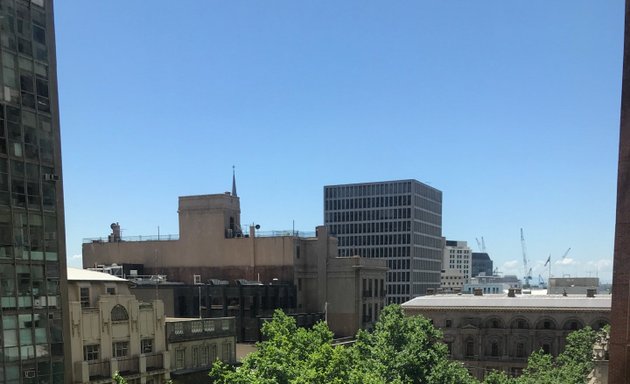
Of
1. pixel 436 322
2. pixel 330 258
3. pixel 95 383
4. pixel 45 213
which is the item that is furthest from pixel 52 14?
pixel 436 322

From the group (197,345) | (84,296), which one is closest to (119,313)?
(84,296)

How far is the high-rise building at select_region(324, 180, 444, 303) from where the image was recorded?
15288 cm

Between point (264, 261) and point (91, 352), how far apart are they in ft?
123

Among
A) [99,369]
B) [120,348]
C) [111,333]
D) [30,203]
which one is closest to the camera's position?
[30,203]

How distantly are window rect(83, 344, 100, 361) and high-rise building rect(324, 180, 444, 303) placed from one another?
11913 cm

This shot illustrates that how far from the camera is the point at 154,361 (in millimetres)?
43812

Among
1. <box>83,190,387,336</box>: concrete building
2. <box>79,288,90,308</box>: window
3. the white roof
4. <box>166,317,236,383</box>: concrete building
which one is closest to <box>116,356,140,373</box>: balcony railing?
<box>166,317,236,383</box>: concrete building

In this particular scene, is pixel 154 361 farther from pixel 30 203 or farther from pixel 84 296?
pixel 30 203

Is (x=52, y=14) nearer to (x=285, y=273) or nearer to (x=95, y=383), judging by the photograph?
(x=95, y=383)

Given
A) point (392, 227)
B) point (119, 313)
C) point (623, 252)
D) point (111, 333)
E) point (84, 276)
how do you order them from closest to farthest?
point (623, 252) → point (111, 333) → point (119, 313) → point (84, 276) → point (392, 227)

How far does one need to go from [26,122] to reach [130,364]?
71.0ft

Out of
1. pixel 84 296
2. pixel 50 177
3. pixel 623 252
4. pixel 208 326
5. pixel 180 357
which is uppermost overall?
pixel 50 177

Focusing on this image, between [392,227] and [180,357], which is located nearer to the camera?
[180,357]

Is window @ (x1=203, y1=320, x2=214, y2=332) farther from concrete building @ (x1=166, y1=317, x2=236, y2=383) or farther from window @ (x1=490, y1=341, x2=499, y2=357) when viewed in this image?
window @ (x1=490, y1=341, x2=499, y2=357)
